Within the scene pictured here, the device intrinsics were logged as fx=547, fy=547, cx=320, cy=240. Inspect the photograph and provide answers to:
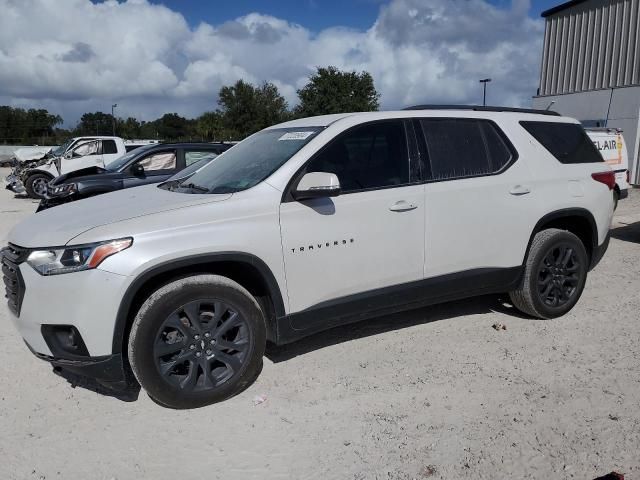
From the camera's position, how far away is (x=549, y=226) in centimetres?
481

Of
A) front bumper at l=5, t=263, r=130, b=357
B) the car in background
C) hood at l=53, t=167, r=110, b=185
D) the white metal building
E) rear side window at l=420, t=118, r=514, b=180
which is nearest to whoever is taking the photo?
front bumper at l=5, t=263, r=130, b=357

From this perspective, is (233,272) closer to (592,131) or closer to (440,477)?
(440,477)

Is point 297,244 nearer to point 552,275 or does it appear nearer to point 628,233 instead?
point 552,275

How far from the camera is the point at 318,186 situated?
347 centimetres

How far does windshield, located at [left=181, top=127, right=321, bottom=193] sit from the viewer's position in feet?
12.3

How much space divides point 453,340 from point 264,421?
1.86m

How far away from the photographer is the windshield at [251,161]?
376 centimetres

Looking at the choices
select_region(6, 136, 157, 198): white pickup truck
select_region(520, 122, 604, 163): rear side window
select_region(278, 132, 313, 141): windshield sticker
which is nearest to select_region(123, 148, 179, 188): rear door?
select_region(278, 132, 313, 141): windshield sticker

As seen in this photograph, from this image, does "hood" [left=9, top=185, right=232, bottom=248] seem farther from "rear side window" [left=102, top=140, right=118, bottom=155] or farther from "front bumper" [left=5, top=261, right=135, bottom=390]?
"rear side window" [left=102, top=140, right=118, bottom=155]

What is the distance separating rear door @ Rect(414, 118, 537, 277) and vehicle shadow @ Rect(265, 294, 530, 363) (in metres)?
0.83

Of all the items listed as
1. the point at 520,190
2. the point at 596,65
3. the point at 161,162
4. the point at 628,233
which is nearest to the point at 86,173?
the point at 161,162

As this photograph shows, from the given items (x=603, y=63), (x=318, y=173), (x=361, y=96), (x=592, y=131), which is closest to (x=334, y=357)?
(x=318, y=173)

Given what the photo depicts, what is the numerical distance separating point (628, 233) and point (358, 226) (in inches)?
289

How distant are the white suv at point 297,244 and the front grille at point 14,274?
13 mm
